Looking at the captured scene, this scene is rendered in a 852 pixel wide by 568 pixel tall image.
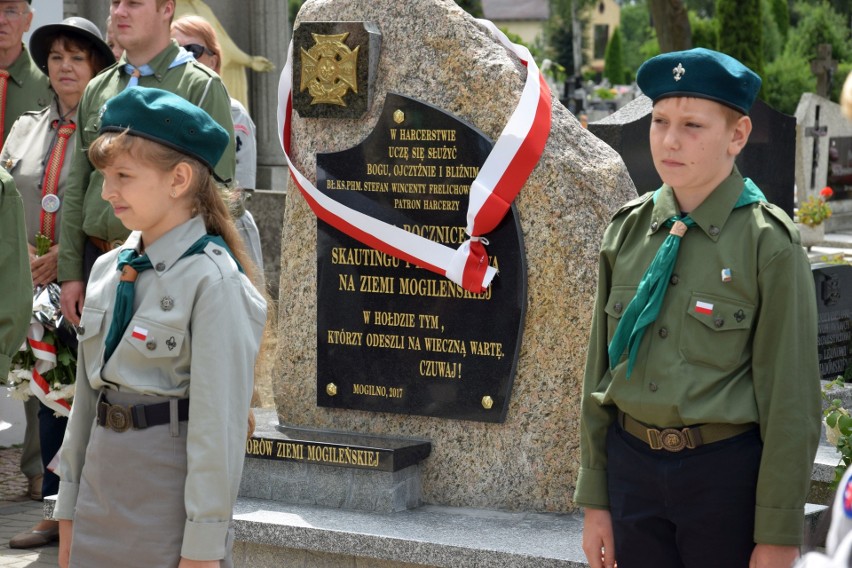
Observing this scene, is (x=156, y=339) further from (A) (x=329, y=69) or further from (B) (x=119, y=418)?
(A) (x=329, y=69)

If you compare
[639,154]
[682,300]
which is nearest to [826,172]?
[639,154]

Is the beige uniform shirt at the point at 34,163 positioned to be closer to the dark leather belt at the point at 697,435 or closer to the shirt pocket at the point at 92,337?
the shirt pocket at the point at 92,337

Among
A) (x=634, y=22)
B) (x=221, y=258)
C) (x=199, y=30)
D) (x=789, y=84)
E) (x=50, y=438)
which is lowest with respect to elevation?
(x=50, y=438)

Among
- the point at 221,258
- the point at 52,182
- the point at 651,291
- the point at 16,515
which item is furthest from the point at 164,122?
the point at 16,515

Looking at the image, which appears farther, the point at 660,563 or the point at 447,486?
the point at 447,486

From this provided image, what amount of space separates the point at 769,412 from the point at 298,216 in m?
2.56

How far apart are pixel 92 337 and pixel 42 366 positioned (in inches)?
90.3

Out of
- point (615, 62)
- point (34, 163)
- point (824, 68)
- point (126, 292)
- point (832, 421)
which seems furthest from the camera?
point (615, 62)

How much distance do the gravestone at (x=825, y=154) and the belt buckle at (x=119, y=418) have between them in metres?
15.7

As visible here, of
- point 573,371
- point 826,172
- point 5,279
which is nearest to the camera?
point 5,279

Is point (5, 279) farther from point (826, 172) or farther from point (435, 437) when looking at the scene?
point (826, 172)

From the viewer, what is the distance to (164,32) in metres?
Answer: 4.71

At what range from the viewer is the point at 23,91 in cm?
609

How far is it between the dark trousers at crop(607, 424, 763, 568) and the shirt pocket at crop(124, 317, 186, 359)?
113 centimetres
